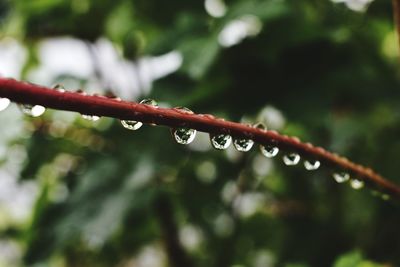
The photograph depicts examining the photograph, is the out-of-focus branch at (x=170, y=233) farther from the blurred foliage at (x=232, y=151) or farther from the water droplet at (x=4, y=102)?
the water droplet at (x=4, y=102)

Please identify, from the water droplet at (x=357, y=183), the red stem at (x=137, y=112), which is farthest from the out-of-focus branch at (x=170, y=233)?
the red stem at (x=137, y=112)

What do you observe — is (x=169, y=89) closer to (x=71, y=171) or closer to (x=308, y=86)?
(x=308, y=86)

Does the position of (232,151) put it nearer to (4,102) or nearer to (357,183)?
(357,183)

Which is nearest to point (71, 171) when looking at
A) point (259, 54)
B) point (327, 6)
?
point (259, 54)

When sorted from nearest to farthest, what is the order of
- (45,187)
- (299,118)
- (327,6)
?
1. (299,118)
2. (327,6)
3. (45,187)

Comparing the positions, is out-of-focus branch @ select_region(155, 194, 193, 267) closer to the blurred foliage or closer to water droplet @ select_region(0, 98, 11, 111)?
the blurred foliage

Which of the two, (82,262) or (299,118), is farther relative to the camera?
(82,262)

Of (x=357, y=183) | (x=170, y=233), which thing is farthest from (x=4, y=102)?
(x=170, y=233)
